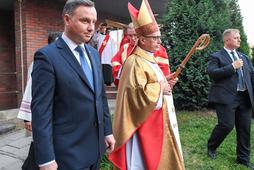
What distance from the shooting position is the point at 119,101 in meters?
3.13

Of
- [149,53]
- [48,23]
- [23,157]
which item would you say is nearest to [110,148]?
[149,53]

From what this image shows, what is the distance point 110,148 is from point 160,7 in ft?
27.4

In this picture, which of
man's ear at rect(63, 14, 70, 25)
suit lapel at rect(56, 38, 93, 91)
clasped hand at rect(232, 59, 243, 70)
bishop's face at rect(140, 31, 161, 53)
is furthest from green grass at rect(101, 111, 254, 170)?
man's ear at rect(63, 14, 70, 25)

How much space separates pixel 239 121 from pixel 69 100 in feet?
10.6

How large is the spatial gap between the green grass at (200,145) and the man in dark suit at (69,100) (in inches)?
89.5

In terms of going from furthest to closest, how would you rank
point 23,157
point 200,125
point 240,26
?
point 240,26 < point 200,125 < point 23,157

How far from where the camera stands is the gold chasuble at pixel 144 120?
10.00 ft

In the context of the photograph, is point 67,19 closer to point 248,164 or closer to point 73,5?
point 73,5

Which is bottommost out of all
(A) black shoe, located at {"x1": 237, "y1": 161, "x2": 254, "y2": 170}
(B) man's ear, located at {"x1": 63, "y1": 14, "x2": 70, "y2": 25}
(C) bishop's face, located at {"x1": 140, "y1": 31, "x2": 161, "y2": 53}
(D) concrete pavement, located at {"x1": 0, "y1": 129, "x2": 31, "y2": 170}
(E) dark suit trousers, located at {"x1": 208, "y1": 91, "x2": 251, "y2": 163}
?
(A) black shoe, located at {"x1": 237, "y1": 161, "x2": 254, "y2": 170}

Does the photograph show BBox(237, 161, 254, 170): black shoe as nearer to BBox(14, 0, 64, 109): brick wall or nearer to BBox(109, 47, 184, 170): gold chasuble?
BBox(109, 47, 184, 170): gold chasuble

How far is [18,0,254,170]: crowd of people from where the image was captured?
6.78ft

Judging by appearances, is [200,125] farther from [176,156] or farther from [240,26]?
[176,156]

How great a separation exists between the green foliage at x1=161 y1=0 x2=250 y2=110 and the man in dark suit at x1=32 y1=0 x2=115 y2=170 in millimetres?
5020

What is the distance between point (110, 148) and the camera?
8.36 ft
